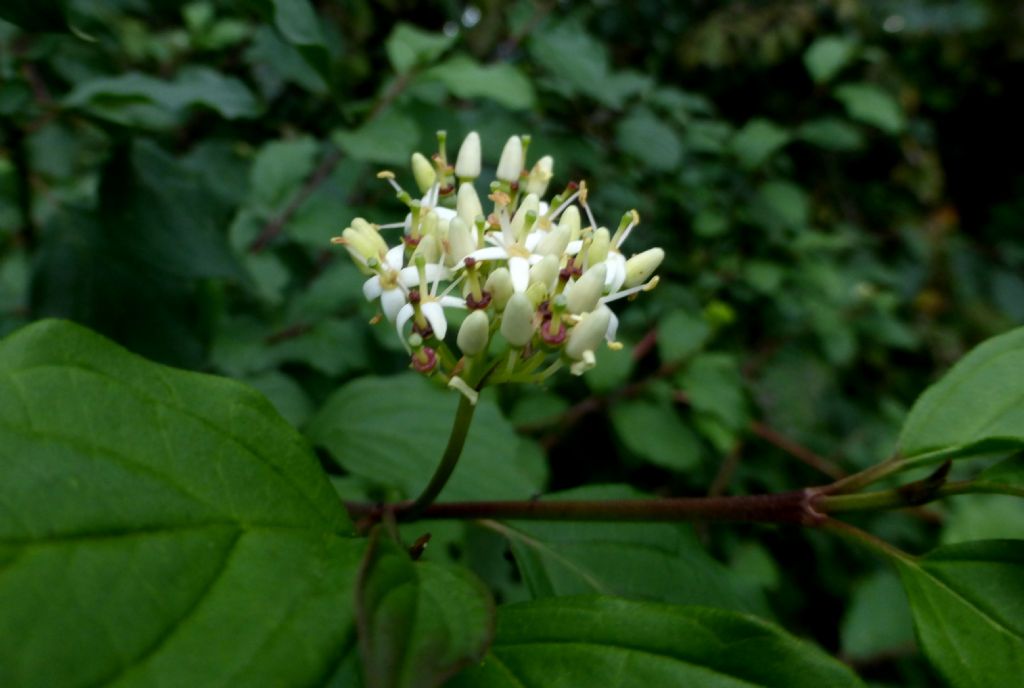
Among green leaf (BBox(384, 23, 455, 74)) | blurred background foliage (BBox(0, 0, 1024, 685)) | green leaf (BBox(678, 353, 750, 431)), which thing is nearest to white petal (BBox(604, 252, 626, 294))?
blurred background foliage (BBox(0, 0, 1024, 685))

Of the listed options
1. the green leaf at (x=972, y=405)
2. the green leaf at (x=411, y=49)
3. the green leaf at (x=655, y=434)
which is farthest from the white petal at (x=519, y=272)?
the green leaf at (x=655, y=434)

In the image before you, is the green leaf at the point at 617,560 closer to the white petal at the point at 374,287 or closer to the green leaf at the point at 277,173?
the white petal at the point at 374,287

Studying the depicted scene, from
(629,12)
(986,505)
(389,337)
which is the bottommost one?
(986,505)

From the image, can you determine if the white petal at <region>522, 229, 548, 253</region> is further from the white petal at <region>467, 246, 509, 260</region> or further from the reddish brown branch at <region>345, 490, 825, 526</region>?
the reddish brown branch at <region>345, 490, 825, 526</region>

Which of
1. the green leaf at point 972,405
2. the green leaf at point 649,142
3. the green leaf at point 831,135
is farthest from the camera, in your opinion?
the green leaf at point 831,135

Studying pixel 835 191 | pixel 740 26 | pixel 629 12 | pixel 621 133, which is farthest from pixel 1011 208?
pixel 621 133

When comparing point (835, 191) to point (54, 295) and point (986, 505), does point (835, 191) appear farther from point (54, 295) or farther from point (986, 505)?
point (54, 295)

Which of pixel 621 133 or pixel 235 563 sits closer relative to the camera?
pixel 235 563
